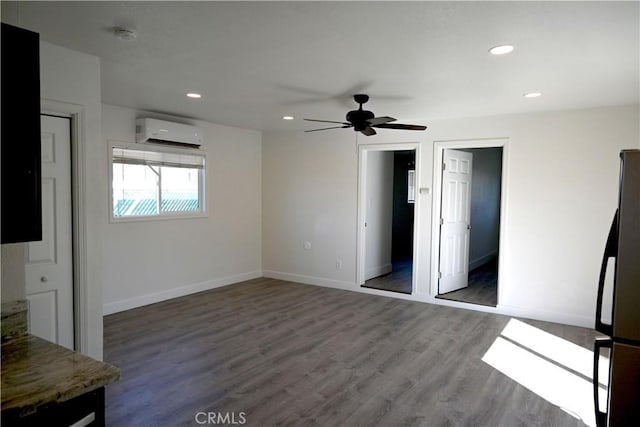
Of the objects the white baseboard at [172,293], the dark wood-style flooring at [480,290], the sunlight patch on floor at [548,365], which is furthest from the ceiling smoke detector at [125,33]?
the dark wood-style flooring at [480,290]

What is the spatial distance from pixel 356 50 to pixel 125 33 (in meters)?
1.49

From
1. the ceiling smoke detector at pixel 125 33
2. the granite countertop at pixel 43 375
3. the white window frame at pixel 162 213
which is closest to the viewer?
the granite countertop at pixel 43 375

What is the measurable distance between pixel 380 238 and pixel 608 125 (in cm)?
357

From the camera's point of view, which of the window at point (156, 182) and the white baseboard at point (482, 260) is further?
the white baseboard at point (482, 260)

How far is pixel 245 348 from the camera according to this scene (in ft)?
12.4

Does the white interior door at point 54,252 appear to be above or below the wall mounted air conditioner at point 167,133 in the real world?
below

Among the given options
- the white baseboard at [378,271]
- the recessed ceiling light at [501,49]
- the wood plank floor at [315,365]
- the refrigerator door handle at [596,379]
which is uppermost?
the recessed ceiling light at [501,49]

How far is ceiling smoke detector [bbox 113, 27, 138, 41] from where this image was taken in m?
2.43

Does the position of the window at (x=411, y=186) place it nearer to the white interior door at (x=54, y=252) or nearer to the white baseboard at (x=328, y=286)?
the white baseboard at (x=328, y=286)

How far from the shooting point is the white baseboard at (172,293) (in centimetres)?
482

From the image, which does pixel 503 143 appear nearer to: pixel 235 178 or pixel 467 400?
pixel 467 400

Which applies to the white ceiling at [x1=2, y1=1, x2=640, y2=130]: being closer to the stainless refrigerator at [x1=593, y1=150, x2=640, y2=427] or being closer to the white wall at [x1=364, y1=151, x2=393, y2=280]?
the stainless refrigerator at [x1=593, y1=150, x2=640, y2=427]

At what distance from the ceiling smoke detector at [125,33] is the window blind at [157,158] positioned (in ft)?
8.48

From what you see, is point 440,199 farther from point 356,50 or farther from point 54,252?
point 54,252
